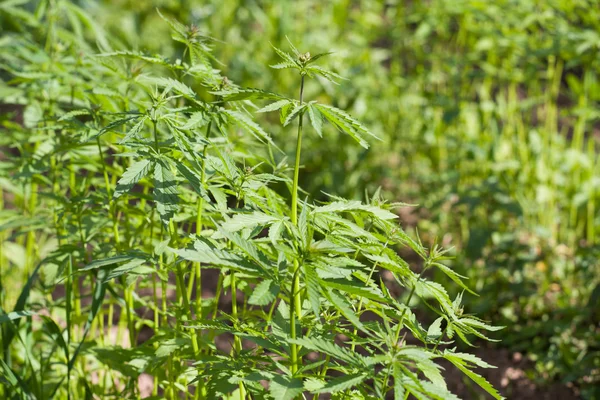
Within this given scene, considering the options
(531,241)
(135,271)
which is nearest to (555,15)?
(531,241)

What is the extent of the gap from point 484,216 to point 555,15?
102cm

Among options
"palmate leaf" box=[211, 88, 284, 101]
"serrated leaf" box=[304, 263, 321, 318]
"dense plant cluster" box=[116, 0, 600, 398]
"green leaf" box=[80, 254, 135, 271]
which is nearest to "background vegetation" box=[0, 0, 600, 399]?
"dense plant cluster" box=[116, 0, 600, 398]

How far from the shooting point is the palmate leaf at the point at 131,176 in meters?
1.16

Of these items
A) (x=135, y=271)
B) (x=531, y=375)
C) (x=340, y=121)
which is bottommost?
(x=531, y=375)

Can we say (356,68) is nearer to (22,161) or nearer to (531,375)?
(531,375)

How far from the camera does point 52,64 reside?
2062 millimetres

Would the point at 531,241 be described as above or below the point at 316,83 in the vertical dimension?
below

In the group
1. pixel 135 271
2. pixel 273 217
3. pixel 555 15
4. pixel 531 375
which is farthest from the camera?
pixel 555 15

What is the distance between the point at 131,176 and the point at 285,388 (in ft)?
1.51

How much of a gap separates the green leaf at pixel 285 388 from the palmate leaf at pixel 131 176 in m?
0.41

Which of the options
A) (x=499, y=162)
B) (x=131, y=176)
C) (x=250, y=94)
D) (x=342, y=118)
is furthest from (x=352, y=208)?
(x=499, y=162)

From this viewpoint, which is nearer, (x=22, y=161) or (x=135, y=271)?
(x=135, y=271)

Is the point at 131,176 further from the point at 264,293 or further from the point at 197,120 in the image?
the point at 264,293

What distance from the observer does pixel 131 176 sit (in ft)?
3.90
